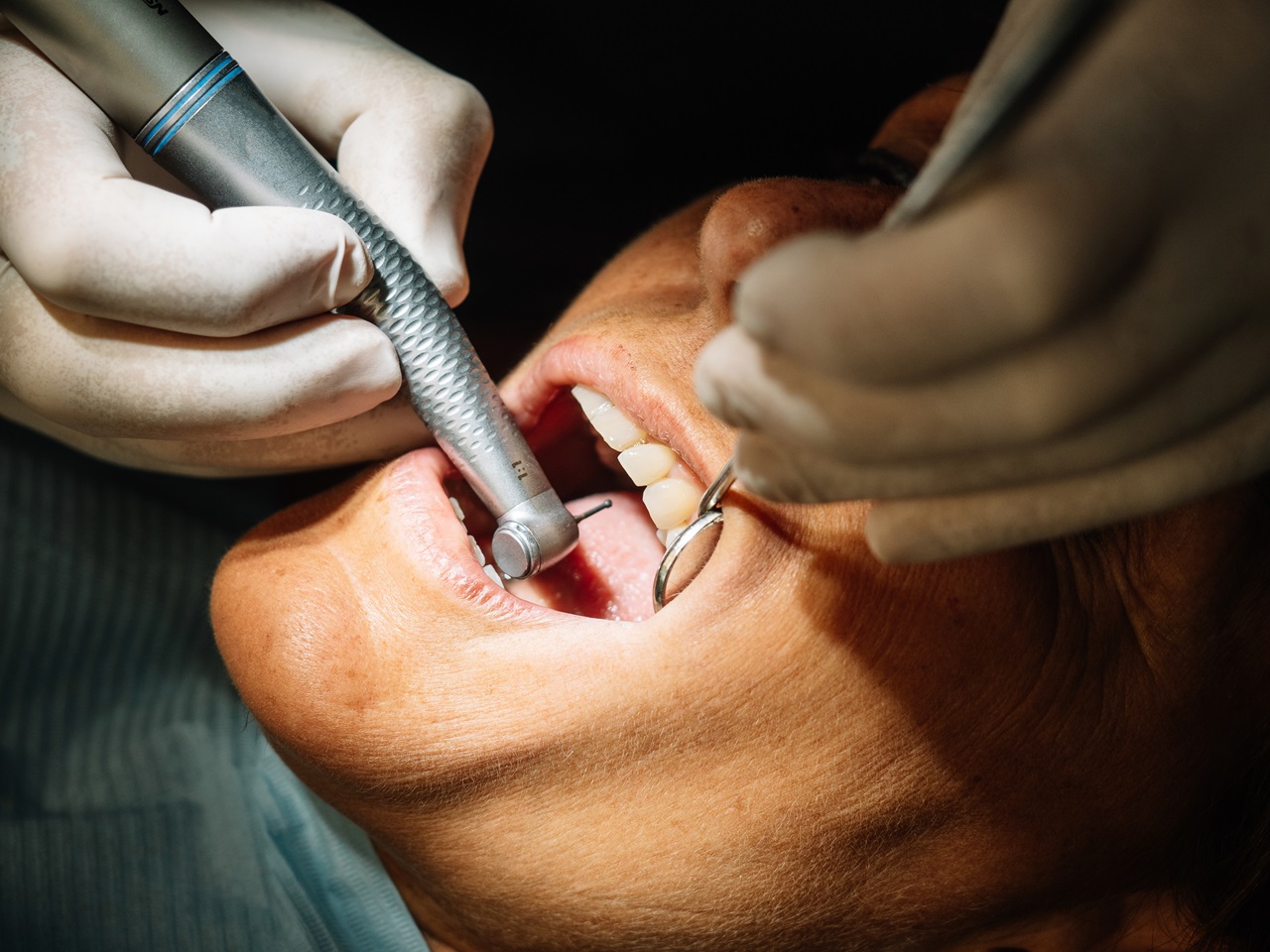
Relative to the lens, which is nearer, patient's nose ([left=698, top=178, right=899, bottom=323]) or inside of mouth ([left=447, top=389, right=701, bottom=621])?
patient's nose ([left=698, top=178, right=899, bottom=323])

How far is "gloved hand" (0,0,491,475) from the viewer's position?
0.60 meters

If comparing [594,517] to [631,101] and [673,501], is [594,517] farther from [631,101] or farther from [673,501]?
[631,101]

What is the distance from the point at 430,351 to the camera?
0.69m

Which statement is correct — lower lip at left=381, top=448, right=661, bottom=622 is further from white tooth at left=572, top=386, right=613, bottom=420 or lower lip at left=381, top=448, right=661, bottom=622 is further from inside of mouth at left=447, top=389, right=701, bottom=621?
white tooth at left=572, top=386, right=613, bottom=420

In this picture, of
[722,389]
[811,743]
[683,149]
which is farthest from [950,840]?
[683,149]

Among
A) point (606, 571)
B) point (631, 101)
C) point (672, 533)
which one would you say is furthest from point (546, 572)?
point (631, 101)

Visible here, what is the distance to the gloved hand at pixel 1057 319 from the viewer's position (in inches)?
13.5

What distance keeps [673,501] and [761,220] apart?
218 mm

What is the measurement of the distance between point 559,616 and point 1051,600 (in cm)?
35

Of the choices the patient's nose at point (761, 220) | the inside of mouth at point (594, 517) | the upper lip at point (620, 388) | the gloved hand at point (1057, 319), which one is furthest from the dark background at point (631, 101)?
the gloved hand at point (1057, 319)

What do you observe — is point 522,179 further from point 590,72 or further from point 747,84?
point 747,84

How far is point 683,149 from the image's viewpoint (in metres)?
1.13

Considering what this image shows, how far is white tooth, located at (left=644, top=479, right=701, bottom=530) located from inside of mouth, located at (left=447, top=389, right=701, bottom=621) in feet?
0.07

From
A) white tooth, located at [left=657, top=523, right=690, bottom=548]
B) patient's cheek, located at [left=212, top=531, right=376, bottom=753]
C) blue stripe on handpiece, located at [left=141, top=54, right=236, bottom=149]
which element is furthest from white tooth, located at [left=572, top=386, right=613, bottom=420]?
blue stripe on handpiece, located at [left=141, top=54, right=236, bottom=149]
